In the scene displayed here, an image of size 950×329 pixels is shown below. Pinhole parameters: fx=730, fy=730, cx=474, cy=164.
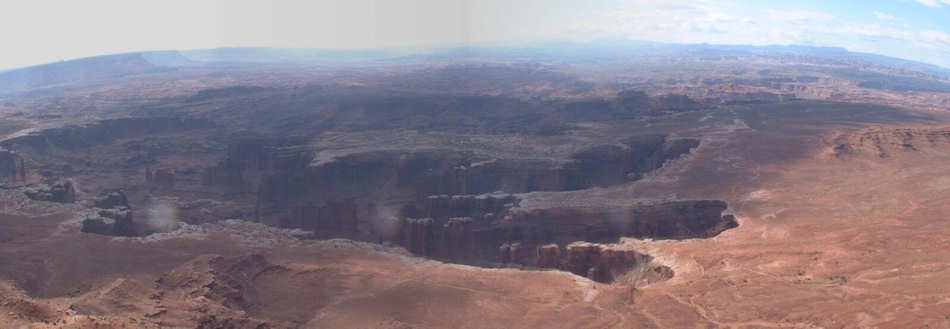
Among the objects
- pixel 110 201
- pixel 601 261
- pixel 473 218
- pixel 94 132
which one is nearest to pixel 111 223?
pixel 110 201

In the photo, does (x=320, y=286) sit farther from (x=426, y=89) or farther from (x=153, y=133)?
(x=426, y=89)

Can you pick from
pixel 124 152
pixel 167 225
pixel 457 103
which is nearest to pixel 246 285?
pixel 167 225

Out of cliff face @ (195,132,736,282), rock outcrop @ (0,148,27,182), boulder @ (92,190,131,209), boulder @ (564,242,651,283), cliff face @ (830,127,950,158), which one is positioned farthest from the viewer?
cliff face @ (830,127,950,158)

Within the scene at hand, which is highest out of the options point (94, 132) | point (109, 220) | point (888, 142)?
point (888, 142)

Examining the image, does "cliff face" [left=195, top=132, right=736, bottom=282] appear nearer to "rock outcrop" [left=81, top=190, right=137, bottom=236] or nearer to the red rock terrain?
the red rock terrain

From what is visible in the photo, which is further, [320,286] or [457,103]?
[457,103]

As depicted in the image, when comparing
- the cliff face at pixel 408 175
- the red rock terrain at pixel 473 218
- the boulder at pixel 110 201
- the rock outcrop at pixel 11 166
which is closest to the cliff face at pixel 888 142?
the red rock terrain at pixel 473 218

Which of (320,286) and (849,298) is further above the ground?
(849,298)

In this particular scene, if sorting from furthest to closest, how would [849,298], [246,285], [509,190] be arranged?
[509,190] < [246,285] < [849,298]

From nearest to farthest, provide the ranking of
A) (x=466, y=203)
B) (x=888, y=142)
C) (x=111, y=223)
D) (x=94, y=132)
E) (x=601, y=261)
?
(x=601, y=261) → (x=111, y=223) → (x=466, y=203) → (x=888, y=142) → (x=94, y=132)

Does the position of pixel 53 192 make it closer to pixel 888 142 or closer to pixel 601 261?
pixel 601 261

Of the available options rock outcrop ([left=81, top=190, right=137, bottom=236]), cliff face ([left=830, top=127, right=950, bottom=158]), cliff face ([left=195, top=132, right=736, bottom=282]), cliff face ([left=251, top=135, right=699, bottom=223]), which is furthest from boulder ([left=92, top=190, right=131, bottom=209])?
cliff face ([left=830, top=127, right=950, bottom=158])
